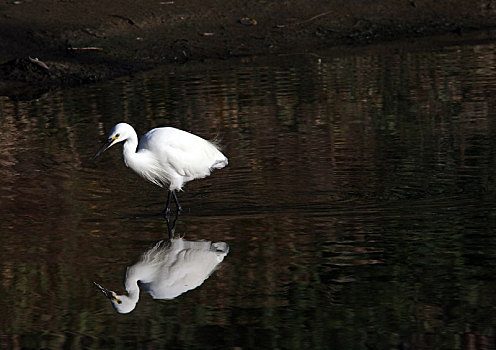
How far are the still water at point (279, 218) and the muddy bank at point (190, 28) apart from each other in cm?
293

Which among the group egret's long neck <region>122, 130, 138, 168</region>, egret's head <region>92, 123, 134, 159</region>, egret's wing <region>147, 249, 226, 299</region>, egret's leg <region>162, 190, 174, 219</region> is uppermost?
egret's head <region>92, 123, 134, 159</region>

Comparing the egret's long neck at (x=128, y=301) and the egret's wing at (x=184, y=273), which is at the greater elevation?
the egret's long neck at (x=128, y=301)

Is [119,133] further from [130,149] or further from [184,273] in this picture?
[184,273]

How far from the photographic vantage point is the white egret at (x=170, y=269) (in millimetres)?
5840

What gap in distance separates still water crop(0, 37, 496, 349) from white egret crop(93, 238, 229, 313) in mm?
68

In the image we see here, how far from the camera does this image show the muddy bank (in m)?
16.1

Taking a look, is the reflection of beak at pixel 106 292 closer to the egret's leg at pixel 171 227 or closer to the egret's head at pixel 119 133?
the egret's leg at pixel 171 227

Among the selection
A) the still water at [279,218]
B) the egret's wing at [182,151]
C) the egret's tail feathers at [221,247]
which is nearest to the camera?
the still water at [279,218]

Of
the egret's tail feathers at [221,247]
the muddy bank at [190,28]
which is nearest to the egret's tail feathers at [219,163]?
the egret's tail feathers at [221,247]

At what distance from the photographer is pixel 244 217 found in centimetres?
741

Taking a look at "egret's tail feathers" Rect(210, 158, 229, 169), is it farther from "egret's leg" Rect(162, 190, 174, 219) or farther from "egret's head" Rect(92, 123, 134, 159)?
"egret's head" Rect(92, 123, 134, 159)

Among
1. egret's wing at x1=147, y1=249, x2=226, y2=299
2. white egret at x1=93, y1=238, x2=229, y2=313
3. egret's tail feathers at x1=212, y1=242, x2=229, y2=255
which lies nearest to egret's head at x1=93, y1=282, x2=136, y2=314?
white egret at x1=93, y1=238, x2=229, y2=313

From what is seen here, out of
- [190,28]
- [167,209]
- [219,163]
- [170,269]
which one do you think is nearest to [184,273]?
[170,269]

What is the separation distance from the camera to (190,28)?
17188 millimetres
